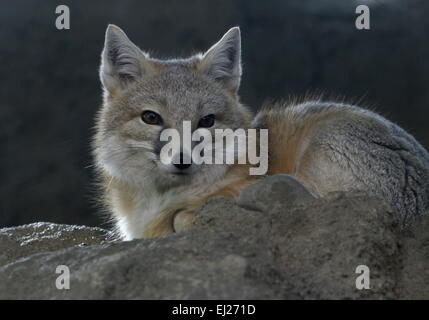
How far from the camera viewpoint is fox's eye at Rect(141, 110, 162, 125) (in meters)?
3.19

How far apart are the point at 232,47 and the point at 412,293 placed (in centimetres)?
189

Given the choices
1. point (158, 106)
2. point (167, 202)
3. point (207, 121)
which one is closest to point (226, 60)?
point (207, 121)

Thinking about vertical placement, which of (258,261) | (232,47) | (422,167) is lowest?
(258,261)

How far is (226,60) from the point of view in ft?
11.8

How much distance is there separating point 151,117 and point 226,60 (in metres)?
0.66

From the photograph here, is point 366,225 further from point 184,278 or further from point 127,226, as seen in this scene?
point 127,226

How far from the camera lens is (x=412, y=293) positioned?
2.21 m

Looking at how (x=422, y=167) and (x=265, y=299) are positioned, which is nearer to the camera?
(x=265, y=299)

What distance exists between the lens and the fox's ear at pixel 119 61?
3465mm

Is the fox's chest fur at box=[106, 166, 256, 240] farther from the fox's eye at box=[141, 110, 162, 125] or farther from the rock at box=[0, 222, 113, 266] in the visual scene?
the rock at box=[0, 222, 113, 266]

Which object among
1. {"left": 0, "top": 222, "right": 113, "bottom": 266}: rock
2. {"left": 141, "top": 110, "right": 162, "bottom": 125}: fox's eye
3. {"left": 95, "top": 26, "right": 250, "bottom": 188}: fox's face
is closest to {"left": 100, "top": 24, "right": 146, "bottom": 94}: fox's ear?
{"left": 95, "top": 26, "right": 250, "bottom": 188}: fox's face

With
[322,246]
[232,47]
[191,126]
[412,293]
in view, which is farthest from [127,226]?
[412,293]

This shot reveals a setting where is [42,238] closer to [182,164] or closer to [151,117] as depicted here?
[151,117]
